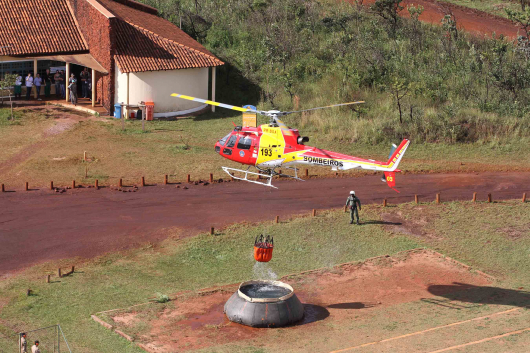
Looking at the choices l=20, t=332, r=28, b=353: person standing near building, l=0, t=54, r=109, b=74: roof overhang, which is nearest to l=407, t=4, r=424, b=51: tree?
l=0, t=54, r=109, b=74: roof overhang

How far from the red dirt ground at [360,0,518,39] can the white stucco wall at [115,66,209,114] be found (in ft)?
78.9

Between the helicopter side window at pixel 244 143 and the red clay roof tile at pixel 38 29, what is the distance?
2478 centimetres

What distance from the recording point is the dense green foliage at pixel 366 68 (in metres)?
49.3

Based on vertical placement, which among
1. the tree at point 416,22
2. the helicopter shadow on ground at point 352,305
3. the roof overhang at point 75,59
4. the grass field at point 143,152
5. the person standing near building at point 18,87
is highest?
the tree at point 416,22

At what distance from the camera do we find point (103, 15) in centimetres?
5019

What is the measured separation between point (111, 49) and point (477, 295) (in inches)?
1144

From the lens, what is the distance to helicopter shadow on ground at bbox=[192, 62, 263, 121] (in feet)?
183

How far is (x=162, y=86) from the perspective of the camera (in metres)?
50.6

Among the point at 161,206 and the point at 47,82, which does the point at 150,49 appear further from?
the point at 161,206

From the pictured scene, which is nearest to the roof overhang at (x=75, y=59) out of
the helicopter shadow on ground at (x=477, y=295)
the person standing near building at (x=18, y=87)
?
the person standing near building at (x=18, y=87)

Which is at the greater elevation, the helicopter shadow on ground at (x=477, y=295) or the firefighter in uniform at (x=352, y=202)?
the firefighter in uniform at (x=352, y=202)

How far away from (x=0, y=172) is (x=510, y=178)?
2790cm

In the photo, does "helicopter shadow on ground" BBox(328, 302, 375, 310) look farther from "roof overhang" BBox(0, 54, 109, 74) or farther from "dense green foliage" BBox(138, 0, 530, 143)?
"roof overhang" BBox(0, 54, 109, 74)

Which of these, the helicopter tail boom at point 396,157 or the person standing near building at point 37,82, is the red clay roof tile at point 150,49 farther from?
the helicopter tail boom at point 396,157
